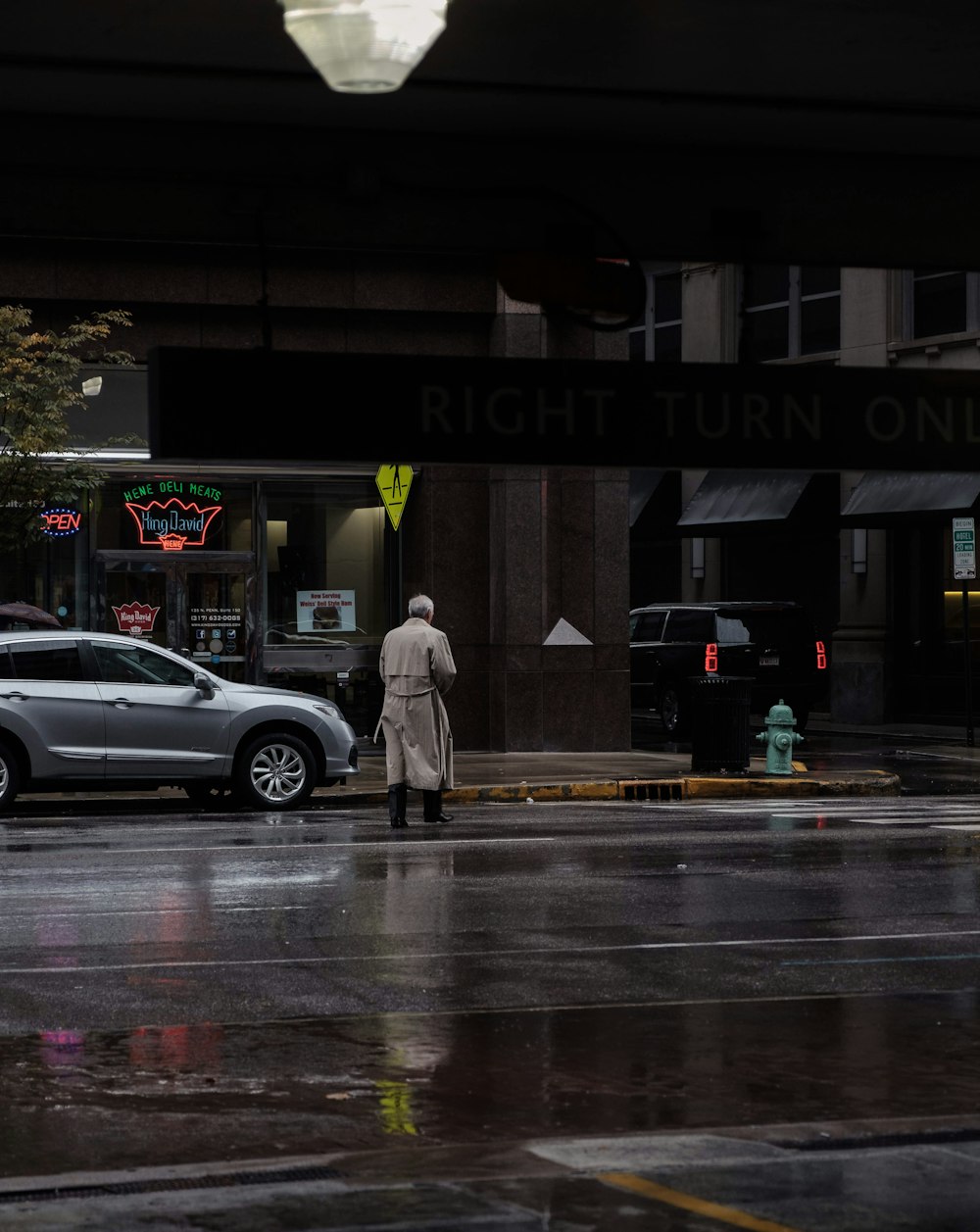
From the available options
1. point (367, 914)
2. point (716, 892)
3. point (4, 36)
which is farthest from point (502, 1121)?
point (716, 892)

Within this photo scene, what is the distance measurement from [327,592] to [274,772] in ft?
22.6

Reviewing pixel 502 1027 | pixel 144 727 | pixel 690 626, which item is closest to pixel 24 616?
pixel 144 727

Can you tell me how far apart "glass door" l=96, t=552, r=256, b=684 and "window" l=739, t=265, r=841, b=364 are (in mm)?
12867

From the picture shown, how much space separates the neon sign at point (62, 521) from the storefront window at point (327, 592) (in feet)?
7.64

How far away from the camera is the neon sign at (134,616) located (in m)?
23.9

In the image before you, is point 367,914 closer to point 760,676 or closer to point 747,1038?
point 747,1038

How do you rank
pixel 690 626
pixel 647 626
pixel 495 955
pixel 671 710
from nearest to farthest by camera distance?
pixel 495 955 < pixel 690 626 < pixel 671 710 < pixel 647 626

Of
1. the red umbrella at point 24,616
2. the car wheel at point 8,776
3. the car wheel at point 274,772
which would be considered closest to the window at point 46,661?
the car wheel at point 8,776

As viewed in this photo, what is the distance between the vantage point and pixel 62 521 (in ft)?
76.8

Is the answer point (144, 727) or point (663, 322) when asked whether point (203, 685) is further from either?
point (663, 322)

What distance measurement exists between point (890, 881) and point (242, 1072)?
6.55 m

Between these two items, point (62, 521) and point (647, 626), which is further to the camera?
point (647, 626)

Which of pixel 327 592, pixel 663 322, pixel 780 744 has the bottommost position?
pixel 780 744

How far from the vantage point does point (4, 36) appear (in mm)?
6273
